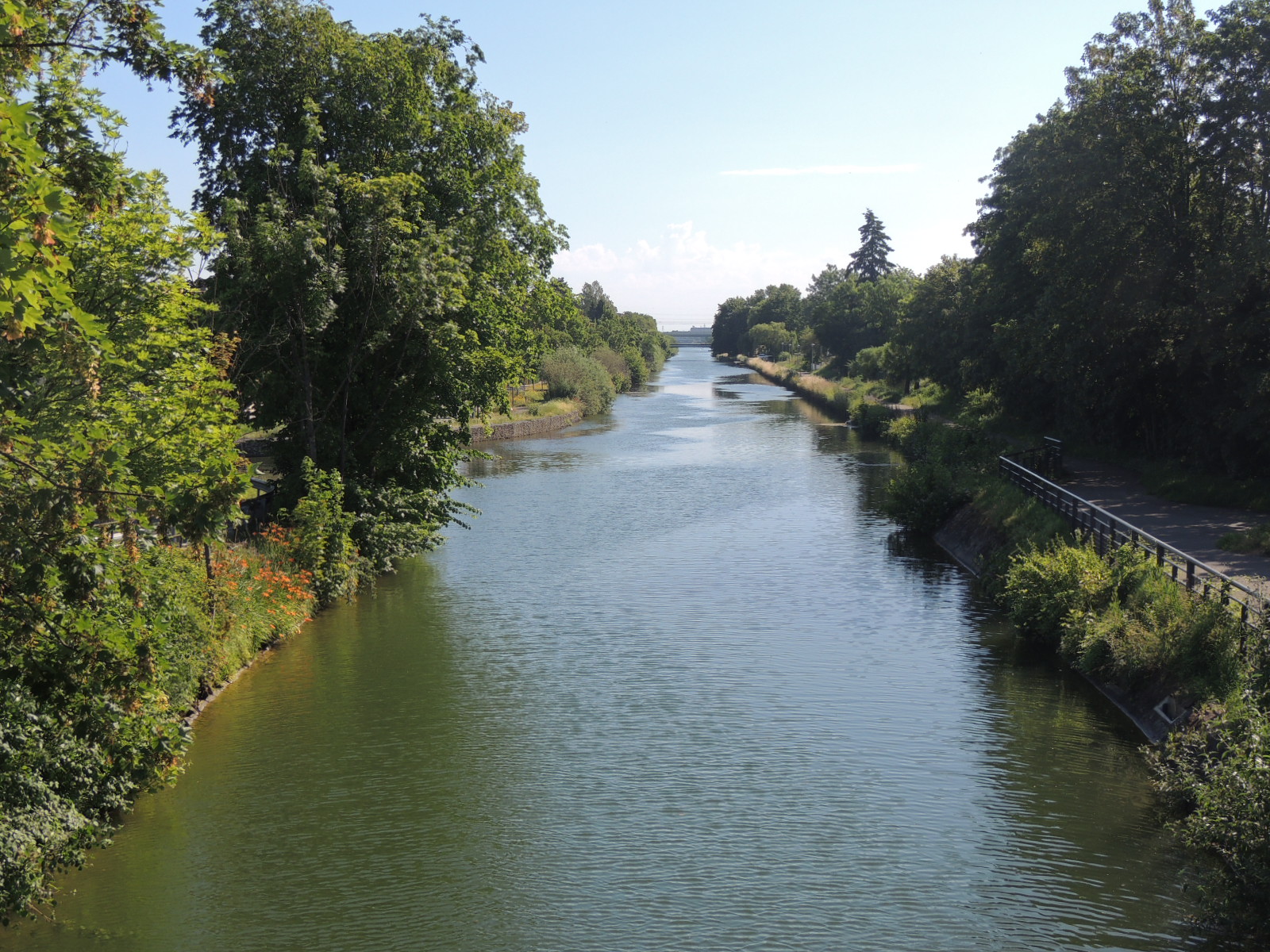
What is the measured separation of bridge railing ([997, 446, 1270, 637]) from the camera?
1474 cm

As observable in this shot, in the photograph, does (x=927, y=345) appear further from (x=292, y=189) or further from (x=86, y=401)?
(x=86, y=401)

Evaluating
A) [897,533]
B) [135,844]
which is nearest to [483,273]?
[897,533]

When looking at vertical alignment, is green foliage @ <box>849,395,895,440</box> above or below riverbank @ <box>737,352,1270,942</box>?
above

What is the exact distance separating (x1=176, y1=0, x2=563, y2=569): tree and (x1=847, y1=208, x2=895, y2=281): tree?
102 meters

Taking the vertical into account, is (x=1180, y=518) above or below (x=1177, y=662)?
above

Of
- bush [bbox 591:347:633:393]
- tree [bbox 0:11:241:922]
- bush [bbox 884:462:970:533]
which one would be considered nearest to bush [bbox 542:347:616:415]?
bush [bbox 591:347:633:393]

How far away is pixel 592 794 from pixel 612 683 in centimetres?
440

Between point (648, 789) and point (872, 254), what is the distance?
11680cm

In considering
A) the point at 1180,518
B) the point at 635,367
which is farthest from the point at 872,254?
the point at 1180,518

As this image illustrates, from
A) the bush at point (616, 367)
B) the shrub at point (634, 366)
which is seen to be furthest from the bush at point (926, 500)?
the shrub at point (634, 366)

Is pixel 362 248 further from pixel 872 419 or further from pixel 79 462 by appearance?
pixel 872 419

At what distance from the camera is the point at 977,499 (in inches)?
1196

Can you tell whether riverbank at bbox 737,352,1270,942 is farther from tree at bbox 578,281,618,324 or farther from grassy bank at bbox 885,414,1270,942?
tree at bbox 578,281,618,324

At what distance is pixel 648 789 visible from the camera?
14.3m
